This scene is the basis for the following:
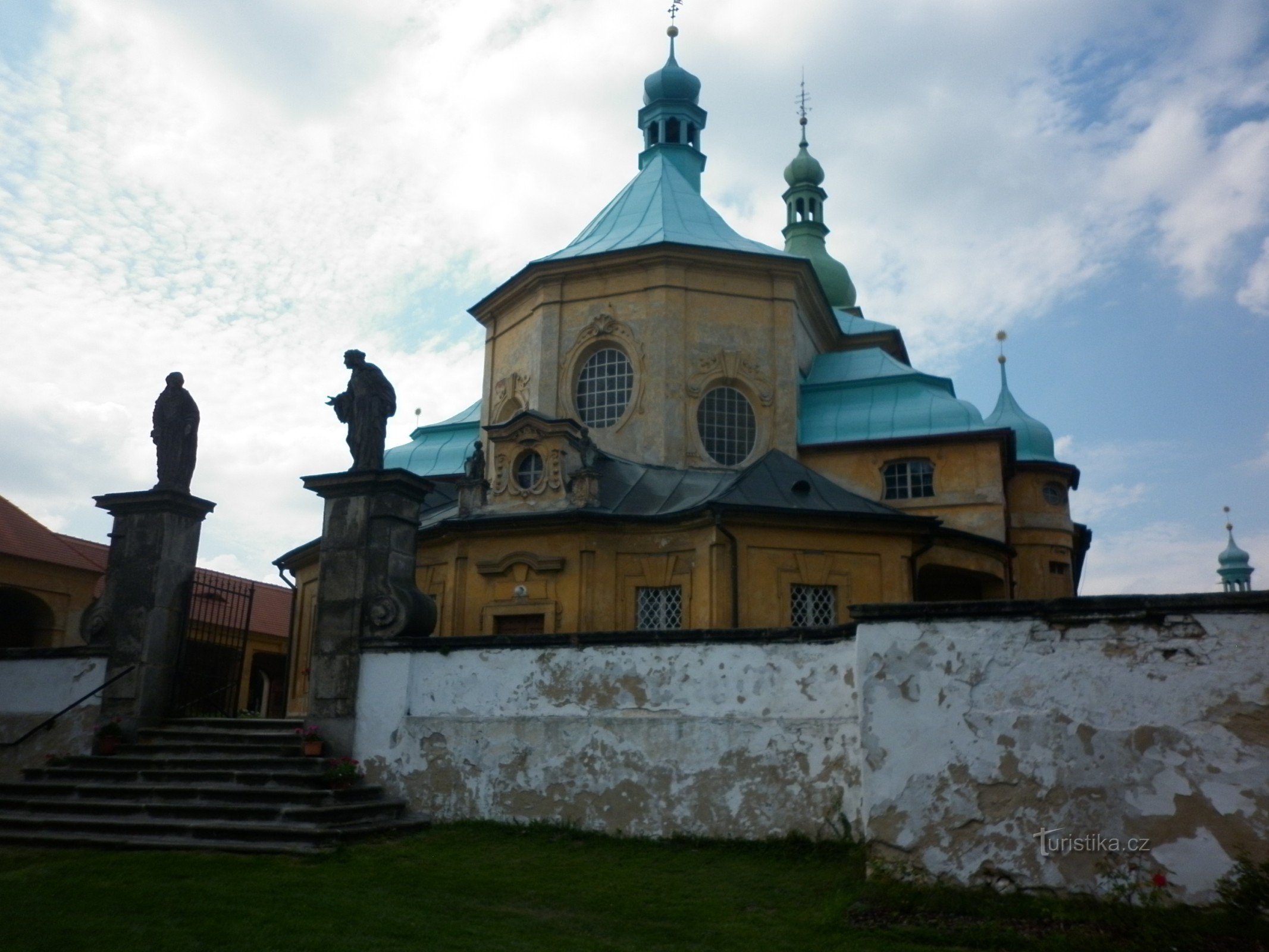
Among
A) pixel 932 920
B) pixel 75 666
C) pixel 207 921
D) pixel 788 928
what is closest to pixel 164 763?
pixel 75 666

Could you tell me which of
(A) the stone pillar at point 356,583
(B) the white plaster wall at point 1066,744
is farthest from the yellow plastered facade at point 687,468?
(B) the white plaster wall at point 1066,744

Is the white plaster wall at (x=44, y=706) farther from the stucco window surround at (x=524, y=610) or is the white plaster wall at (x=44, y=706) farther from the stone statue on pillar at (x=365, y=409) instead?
the stucco window surround at (x=524, y=610)

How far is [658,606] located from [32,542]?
17.8 m

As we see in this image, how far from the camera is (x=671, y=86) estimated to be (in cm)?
3127

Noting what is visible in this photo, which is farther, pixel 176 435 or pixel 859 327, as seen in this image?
pixel 859 327

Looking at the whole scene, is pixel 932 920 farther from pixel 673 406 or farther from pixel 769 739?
pixel 673 406

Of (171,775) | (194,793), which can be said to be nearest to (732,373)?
(171,775)

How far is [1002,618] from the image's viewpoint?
9.48 metres

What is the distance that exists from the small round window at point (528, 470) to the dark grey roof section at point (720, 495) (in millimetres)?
852

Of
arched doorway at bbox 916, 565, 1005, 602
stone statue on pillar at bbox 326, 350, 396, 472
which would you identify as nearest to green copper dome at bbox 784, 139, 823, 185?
arched doorway at bbox 916, 565, 1005, 602

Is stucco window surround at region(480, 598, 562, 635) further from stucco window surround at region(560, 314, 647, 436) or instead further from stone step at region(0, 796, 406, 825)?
stone step at region(0, 796, 406, 825)

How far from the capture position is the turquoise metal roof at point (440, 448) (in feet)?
93.4

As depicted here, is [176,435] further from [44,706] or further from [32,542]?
[32,542]

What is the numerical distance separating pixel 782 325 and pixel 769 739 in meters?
15.0
